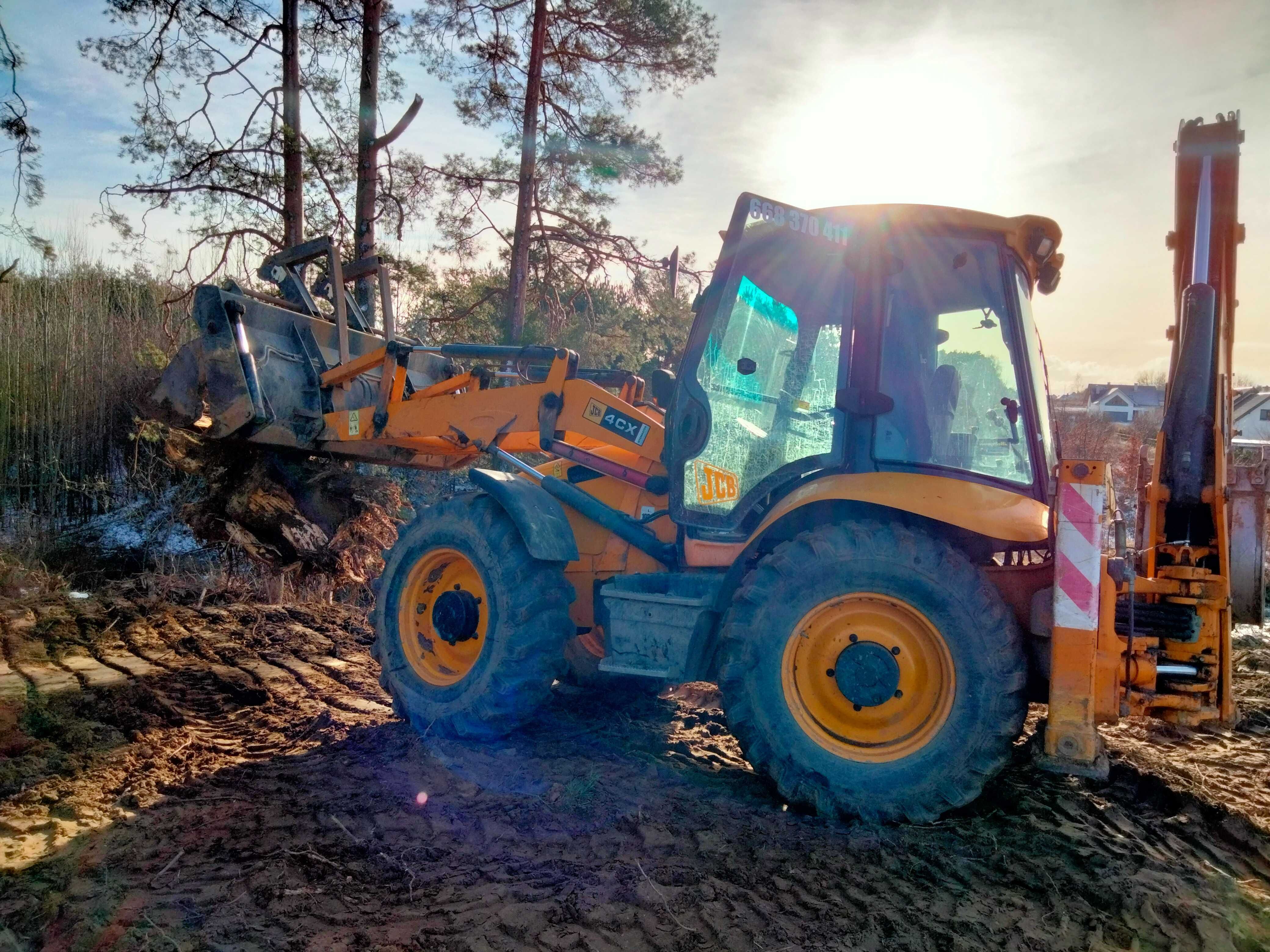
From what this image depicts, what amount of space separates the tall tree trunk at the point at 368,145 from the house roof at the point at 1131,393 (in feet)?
192

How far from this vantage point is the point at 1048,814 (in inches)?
138

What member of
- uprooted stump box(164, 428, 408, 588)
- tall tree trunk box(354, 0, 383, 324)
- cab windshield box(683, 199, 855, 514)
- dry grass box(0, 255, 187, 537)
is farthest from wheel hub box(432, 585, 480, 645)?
tall tree trunk box(354, 0, 383, 324)

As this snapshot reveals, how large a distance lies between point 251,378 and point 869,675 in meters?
4.34

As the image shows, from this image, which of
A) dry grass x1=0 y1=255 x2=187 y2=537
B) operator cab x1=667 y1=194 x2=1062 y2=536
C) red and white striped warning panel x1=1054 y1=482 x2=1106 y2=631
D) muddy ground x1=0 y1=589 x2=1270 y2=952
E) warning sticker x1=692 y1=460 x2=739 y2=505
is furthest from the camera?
dry grass x1=0 y1=255 x2=187 y2=537

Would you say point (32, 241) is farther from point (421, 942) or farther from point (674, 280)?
point (421, 942)

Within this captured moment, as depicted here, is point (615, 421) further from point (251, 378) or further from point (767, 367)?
point (251, 378)

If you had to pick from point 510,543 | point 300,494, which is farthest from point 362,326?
point 510,543

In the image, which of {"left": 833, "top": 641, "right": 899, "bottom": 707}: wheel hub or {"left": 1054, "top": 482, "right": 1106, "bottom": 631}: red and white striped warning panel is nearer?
{"left": 1054, "top": 482, "right": 1106, "bottom": 631}: red and white striped warning panel

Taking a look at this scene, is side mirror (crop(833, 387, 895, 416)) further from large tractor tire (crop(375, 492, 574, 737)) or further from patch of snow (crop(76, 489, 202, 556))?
patch of snow (crop(76, 489, 202, 556))

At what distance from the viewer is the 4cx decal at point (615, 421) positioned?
4637 mm

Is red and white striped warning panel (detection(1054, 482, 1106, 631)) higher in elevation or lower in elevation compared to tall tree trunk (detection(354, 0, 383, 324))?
lower

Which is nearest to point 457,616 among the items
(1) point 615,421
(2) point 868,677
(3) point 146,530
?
(1) point 615,421

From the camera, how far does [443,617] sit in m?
4.52

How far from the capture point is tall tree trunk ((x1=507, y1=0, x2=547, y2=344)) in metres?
11.2
